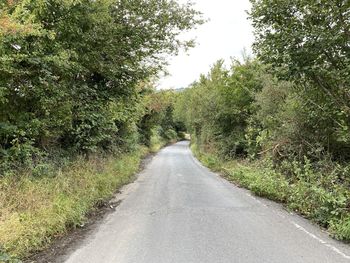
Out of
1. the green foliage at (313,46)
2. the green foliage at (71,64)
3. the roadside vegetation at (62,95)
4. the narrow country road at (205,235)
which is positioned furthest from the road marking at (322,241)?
the green foliage at (71,64)

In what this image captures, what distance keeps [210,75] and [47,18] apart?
27.4 metres

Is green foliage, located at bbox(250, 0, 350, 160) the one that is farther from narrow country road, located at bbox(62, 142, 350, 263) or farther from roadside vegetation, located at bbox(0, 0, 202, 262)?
roadside vegetation, located at bbox(0, 0, 202, 262)

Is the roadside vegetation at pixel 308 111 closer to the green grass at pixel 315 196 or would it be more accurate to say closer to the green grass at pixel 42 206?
the green grass at pixel 315 196

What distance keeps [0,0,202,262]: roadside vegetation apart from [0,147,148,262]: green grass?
2 centimetres

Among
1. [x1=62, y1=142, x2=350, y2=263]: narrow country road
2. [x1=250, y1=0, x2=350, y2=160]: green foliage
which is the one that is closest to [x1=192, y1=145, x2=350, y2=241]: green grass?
[x1=62, y1=142, x2=350, y2=263]: narrow country road

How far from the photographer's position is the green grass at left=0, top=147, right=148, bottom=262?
5.61 meters

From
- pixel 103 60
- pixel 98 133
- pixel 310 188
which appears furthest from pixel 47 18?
pixel 310 188

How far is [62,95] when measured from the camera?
9047mm

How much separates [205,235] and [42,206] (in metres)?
3.21

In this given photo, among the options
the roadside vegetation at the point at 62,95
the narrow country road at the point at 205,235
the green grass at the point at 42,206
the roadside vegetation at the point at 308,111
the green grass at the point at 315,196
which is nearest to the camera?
the narrow country road at the point at 205,235

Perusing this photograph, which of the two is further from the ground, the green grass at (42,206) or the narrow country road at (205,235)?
the green grass at (42,206)

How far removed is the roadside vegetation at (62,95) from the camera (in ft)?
21.6

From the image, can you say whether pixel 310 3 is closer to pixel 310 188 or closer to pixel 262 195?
pixel 310 188

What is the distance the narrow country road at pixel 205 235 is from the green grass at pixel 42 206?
69 cm
